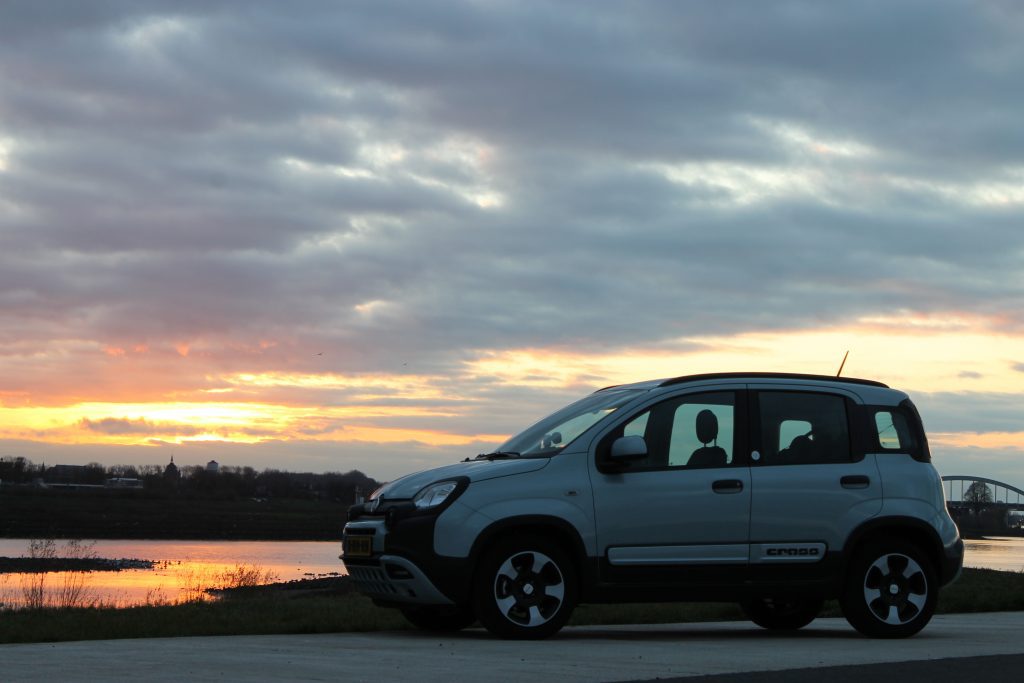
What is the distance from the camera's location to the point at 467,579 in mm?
10352

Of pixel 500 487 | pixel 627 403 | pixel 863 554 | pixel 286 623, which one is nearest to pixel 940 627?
pixel 863 554

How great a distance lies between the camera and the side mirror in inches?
414

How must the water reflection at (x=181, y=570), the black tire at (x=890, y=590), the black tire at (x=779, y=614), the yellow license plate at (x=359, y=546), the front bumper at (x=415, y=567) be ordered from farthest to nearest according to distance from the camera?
the water reflection at (x=181, y=570)
the black tire at (x=779, y=614)
the black tire at (x=890, y=590)
the yellow license plate at (x=359, y=546)
the front bumper at (x=415, y=567)

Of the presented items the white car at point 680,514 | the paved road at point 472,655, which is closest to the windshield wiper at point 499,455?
the white car at point 680,514

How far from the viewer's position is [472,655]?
29.8ft

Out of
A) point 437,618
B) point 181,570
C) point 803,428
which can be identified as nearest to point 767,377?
point 803,428

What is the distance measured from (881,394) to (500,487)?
11.7ft

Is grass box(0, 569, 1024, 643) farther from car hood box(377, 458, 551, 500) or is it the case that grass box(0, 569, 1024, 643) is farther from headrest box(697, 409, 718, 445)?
headrest box(697, 409, 718, 445)

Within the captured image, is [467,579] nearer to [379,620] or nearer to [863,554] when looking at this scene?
[379,620]

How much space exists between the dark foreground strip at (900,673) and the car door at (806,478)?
2192mm

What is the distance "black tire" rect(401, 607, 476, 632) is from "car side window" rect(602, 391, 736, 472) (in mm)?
1986

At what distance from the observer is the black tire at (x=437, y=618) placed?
37.4 ft

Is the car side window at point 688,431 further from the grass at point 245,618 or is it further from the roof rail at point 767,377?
the grass at point 245,618

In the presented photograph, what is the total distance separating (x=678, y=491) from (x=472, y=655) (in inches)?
100
